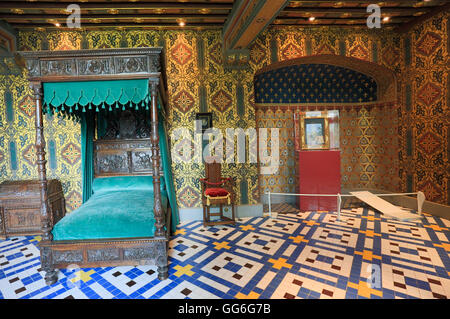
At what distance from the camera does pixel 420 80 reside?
5.50 meters

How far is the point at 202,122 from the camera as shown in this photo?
5516mm

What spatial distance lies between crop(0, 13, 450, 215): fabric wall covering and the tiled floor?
1.37 m

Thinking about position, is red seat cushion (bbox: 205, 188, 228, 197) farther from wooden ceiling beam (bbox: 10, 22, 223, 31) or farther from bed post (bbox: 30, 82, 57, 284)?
wooden ceiling beam (bbox: 10, 22, 223, 31)

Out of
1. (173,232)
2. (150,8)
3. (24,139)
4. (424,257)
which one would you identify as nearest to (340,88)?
(424,257)

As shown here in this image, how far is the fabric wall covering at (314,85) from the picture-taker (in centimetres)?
689

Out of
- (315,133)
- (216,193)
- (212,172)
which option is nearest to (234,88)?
(212,172)

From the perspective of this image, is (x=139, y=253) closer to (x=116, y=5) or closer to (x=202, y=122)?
(x=202, y=122)

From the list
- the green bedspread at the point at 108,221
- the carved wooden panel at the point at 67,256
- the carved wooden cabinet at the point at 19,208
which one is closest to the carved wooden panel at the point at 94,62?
the green bedspread at the point at 108,221

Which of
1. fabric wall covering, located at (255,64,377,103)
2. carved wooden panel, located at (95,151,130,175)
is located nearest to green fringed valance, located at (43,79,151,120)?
carved wooden panel, located at (95,151,130,175)

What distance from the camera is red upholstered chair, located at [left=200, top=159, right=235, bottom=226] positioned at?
4.90 meters

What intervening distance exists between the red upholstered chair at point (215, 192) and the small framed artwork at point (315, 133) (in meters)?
2.40

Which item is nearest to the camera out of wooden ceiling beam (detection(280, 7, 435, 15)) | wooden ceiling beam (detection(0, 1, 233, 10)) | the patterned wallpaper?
wooden ceiling beam (detection(0, 1, 233, 10))

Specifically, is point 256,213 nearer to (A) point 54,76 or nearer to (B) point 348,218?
(B) point 348,218
